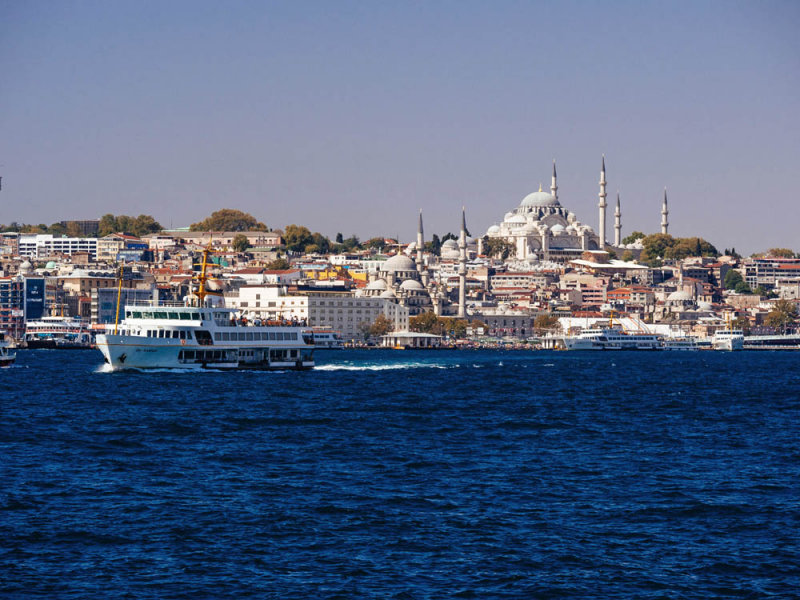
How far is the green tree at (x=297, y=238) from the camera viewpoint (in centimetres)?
19225

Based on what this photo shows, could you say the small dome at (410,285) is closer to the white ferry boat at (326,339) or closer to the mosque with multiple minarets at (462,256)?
the mosque with multiple minarets at (462,256)

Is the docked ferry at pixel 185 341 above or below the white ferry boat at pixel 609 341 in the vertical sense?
above

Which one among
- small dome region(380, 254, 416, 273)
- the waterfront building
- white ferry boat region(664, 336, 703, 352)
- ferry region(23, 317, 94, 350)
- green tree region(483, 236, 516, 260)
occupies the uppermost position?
green tree region(483, 236, 516, 260)

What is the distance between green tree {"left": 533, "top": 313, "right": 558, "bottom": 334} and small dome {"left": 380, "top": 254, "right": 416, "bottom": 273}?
20938mm

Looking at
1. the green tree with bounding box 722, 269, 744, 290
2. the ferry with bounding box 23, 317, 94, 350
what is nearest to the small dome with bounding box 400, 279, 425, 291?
the ferry with bounding box 23, 317, 94, 350

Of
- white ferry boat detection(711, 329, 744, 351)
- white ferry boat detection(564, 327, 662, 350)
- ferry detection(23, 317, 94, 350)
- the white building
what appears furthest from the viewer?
the white building

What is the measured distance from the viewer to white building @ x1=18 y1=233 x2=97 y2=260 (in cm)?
18412

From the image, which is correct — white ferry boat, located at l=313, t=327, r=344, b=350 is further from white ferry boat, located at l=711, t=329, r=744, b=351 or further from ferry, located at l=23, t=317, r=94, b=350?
white ferry boat, located at l=711, t=329, r=744, b=351

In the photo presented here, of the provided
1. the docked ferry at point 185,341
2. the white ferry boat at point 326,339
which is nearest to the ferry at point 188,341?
the docked ferry at point 185,341

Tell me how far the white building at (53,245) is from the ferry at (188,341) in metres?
135

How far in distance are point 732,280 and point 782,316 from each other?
30.4 m

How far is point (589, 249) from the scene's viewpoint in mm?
197000

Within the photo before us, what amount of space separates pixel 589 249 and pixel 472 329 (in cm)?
5860

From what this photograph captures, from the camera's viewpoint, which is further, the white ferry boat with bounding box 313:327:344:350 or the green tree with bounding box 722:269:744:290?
the green tree with bounding box 722:269:744:290
